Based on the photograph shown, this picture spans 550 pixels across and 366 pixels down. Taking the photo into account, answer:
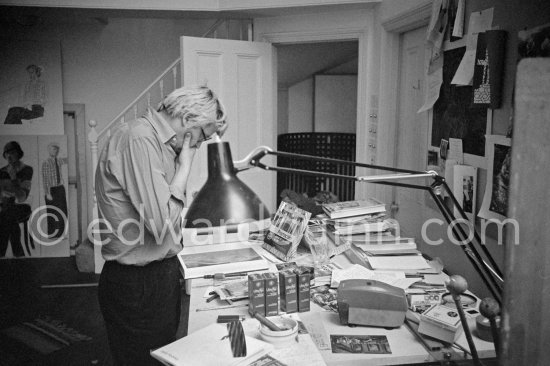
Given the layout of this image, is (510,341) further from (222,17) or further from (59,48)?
(59,48)

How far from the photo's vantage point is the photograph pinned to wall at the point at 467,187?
208 centimetres

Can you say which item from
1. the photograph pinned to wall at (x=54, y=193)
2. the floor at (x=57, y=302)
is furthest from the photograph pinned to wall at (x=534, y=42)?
the photograph pinned to wall at (x=54, y=193)

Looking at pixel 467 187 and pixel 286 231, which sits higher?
pixel 467 187

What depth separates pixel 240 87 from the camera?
159 inches

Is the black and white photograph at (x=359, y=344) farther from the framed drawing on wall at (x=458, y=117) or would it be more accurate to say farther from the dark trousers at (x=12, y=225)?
the dark trousers at (x=12, y=225)

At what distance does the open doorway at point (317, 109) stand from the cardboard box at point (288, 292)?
2778 mm

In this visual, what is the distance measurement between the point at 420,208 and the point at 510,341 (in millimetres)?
2294

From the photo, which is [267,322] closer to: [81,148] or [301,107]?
[81,148]

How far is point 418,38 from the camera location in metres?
2.97

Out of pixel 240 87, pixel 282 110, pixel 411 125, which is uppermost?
pixel 240 87

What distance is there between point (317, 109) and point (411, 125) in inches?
110

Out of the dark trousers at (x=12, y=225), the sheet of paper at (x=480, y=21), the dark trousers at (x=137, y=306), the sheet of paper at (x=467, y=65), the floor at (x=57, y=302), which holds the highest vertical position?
the sheet of paper at (x=480, y=21)

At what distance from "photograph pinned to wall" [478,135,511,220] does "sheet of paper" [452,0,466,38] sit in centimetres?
51

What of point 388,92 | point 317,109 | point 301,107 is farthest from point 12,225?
point 388,92
